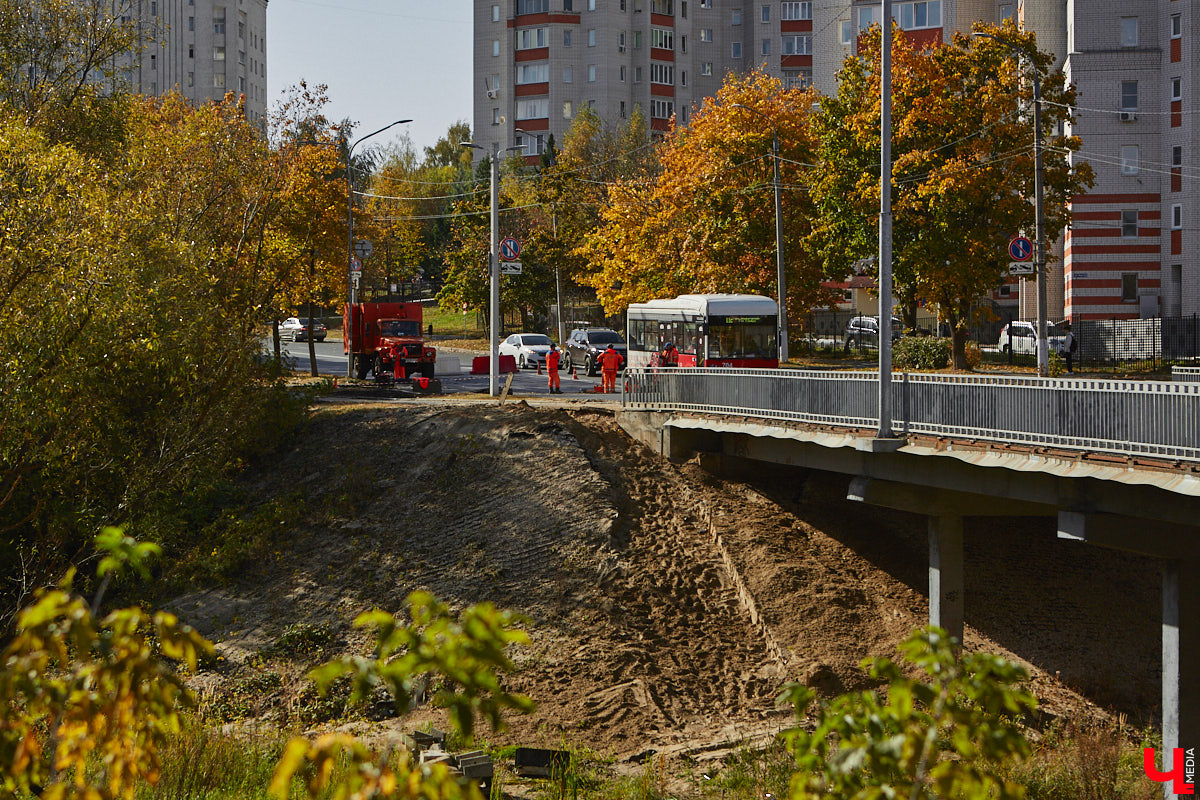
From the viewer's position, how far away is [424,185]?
99.0 meters

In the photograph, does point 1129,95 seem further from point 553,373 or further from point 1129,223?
point 553,373

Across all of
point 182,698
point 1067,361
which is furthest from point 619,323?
point 182,698

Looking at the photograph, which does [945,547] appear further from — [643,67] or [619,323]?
[643,67]

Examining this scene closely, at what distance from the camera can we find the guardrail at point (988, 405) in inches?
530

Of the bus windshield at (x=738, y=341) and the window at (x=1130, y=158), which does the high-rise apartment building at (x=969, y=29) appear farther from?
the bus windshield at (x=738, y=341)

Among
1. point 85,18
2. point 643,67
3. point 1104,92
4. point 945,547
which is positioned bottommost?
point 945,547

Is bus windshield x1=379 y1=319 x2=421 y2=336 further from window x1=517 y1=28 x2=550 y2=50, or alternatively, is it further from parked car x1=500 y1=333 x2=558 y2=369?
window x1=517 y1=28 x2=550 y2=50

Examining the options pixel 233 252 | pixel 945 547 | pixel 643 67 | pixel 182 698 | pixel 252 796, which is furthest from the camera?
pixel 643 67

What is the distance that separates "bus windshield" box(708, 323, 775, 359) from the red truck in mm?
13769

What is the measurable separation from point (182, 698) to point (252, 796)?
923 centimetres

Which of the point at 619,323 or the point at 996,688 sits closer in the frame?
the point at 996,688

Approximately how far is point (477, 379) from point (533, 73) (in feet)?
171

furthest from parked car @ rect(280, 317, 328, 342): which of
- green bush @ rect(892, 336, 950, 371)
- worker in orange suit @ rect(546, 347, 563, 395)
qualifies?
green bush @ rect(892, 336, 950, 371)

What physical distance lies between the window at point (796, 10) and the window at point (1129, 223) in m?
46.3
